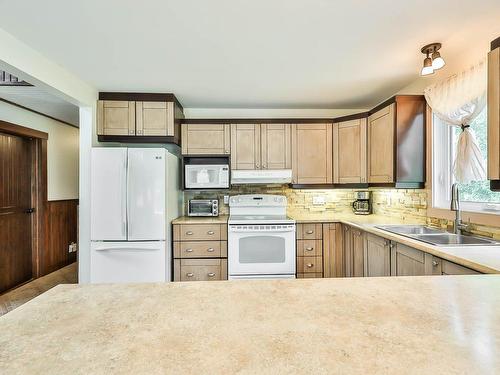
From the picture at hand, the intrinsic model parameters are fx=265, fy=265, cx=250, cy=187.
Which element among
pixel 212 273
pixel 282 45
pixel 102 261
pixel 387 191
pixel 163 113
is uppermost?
pixel 282 45

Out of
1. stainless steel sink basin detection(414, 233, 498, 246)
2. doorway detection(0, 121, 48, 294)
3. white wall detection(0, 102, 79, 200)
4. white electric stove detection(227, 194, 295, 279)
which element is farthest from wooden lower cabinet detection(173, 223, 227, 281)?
white wall detection(0, 102, 79, 200)

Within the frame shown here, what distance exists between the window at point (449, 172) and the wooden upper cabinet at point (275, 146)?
1496 mm

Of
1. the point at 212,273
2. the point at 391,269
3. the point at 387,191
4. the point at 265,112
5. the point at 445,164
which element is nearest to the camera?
the point at 391,269

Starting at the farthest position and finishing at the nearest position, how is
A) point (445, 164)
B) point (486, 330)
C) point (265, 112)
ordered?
point (265, 112) → point (445, 164) → point (486, 330)

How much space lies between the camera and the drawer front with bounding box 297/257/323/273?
117 inches

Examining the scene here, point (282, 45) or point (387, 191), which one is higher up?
point (282, 45)

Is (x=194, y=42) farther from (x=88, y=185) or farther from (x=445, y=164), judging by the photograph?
(x=445, y=164)

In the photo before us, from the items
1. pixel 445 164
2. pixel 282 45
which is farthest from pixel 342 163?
pixel 282 45

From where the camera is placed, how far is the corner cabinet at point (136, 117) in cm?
288

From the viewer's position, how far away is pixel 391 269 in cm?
211

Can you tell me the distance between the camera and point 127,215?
2.62 metres

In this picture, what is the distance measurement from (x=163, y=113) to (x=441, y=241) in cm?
290

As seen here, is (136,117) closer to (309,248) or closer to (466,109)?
(309,248)

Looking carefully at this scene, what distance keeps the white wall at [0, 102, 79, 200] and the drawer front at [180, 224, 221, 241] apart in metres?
2.35
